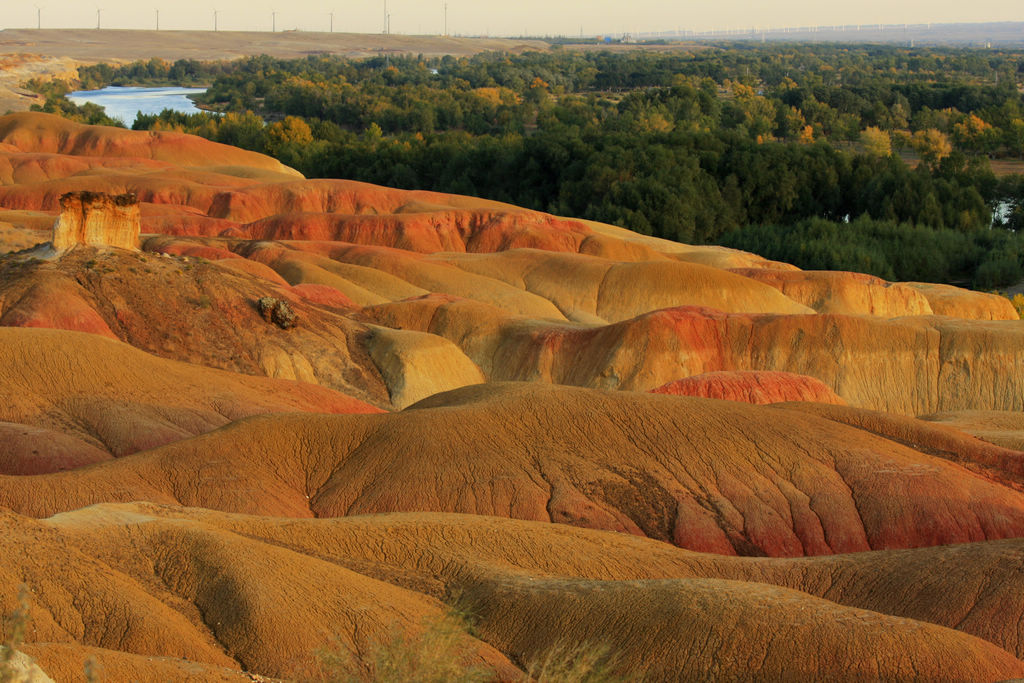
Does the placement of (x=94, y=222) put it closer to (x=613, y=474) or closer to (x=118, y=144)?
(x=613, y=474)

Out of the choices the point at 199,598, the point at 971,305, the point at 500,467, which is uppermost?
the point at 199,598

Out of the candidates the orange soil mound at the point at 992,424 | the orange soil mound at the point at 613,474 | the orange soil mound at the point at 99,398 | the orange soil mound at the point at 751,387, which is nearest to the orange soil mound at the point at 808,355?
the orange soil mound at the point at 751,387

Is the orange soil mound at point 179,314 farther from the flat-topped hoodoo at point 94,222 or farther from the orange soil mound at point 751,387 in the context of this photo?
the orange soil mound at point 751,387

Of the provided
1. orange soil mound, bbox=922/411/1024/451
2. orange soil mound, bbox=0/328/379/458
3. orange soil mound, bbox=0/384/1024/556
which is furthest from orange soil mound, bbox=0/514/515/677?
orange soil mound, bbox=922/411/1024/451

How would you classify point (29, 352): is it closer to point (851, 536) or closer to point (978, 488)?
point (851, 536)

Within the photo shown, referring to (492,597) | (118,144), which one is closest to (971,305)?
(492,597)

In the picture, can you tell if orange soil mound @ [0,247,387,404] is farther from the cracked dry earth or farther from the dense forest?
the dense forest
